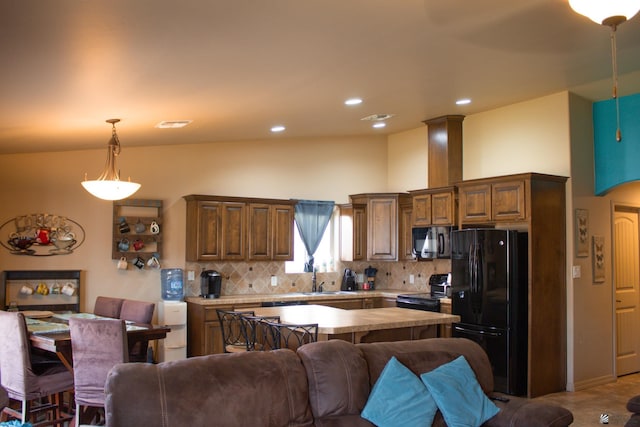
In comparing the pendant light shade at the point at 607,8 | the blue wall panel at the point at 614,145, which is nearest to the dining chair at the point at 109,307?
the pendant light shade at the point at 607,8

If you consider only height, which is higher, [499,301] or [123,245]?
[123,245]

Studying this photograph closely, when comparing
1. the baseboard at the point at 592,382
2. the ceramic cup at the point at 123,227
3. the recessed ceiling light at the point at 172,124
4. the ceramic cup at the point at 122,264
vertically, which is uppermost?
the recessed ceiling light at the point at 172,124

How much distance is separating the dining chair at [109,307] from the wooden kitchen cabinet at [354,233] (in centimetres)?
349

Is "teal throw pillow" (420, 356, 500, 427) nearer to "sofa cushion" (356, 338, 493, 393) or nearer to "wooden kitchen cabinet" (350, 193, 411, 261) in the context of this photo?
"sofa cushion" (356, 338, 493, 393)

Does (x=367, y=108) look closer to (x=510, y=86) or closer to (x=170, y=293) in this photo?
(x=510, y=86)

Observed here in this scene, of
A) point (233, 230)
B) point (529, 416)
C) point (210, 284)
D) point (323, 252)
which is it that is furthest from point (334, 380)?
point (323, 252)

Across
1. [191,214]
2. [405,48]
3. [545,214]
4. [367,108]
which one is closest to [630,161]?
[545,214]

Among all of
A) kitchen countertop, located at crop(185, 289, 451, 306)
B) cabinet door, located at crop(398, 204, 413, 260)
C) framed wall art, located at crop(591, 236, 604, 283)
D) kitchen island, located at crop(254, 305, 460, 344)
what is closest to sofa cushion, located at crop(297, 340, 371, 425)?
kitchen island, located at crop(254, 305, 460, 344)

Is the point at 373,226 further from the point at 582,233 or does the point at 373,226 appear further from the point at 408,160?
the point at 582,233

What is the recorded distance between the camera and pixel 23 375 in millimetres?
4289

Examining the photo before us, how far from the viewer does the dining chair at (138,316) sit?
5.05 meters

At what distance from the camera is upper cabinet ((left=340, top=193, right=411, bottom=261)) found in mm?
8086

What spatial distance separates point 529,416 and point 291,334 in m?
2.05

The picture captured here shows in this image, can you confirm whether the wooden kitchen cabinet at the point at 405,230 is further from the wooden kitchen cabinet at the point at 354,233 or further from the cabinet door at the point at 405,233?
the wooden kitchen cabinet at the point at 354,233
